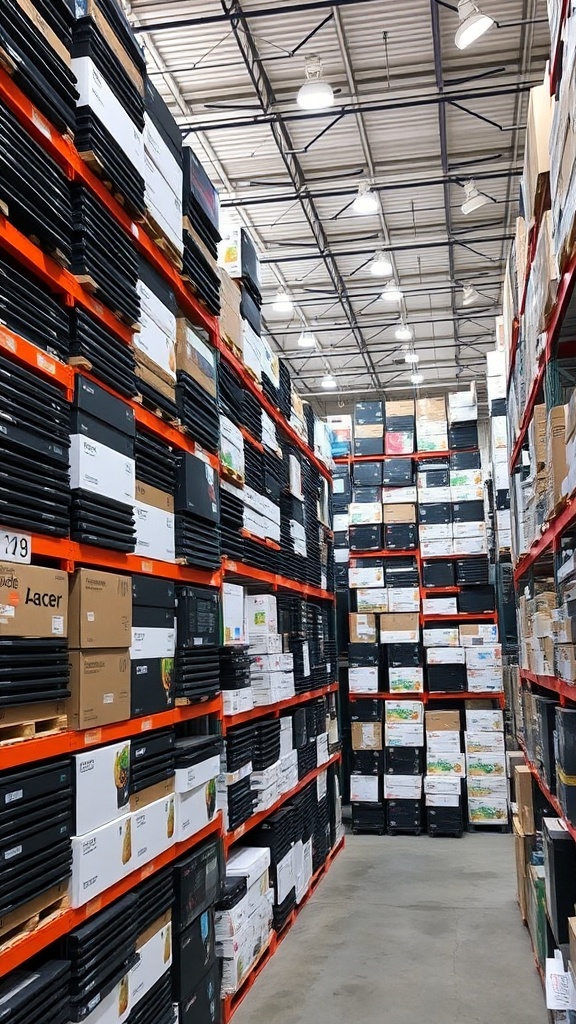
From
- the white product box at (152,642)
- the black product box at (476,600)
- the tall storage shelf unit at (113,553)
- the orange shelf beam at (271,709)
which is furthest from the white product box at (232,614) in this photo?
the black product box at (476,600)

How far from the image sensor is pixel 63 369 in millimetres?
2525

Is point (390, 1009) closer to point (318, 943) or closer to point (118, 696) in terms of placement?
point (318, 943)

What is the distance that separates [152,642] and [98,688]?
1.85 feet

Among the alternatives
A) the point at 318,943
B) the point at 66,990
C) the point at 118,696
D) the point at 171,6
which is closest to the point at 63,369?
the point at 118,696

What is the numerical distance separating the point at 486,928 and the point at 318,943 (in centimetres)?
118

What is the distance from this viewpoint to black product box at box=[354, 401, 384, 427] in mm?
10148

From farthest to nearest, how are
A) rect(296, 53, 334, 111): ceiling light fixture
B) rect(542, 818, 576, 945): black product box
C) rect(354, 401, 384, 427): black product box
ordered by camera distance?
rect(354, 401, 384, 427): black product box, rect(296, 53, 334, 111): ceiling light fixture, rect(542, 818, 576, 945): black product box

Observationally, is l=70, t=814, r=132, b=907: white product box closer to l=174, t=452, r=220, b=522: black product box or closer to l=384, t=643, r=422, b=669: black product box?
l=174, t=452, r=220, b=522: black product box

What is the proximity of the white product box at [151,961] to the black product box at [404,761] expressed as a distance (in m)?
6.14

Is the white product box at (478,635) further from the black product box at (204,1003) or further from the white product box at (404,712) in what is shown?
the black product box at (204,1003)

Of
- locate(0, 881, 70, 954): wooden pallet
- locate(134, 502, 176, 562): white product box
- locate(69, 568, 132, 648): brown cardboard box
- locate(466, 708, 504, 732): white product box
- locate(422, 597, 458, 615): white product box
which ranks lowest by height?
locate(466, 708, 504, 732): white product box

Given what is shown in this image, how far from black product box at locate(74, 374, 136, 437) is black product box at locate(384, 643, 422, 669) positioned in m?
6.95

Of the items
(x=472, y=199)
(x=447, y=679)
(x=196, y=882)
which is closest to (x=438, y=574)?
(x=447, y=679)

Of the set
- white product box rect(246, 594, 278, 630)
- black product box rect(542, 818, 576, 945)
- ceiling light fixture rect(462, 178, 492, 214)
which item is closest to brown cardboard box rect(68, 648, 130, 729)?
black product box rect(542, 818, 576, 945)
